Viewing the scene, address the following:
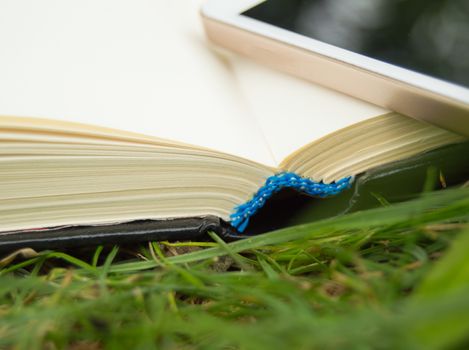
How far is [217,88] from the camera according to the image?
2.64 ft

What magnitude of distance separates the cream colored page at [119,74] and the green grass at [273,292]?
14 cm

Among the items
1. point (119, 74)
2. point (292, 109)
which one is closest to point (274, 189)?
point (292, 109)

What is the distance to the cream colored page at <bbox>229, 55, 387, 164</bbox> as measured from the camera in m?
0.75

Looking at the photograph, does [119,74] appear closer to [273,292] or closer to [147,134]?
[147,134]

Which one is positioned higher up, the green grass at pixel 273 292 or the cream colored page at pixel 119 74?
the cream colored page at pixel 119 74

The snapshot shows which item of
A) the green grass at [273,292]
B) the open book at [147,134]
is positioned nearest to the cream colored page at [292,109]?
the open book at [147,134]

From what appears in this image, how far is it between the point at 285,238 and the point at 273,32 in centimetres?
35

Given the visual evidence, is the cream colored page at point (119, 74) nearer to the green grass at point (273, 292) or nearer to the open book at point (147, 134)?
the open book at point (147, 134)

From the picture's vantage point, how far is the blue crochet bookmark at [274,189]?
2.38ft

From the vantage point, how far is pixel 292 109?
80 centimetres

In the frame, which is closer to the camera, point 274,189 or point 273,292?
point 273,292

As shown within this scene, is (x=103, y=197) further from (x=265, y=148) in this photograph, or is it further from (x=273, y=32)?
(x=273, y=32)

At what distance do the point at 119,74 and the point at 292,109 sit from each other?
0.24 meters

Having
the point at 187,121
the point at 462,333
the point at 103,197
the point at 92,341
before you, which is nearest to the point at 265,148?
the point at 187,121
